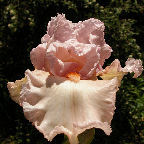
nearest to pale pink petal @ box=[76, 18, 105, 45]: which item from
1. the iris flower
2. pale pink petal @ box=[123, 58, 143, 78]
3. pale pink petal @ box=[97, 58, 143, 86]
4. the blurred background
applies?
the iris flower

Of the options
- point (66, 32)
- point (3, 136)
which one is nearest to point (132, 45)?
point (3, 136)

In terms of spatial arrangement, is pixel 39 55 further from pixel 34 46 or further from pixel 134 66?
pixel 34 46

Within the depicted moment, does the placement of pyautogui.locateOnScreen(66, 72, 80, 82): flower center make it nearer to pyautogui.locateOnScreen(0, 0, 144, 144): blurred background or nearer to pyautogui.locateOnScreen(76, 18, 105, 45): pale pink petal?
pyautogui.locateOnScreen(76, 18, 105, 45): pale pink petal

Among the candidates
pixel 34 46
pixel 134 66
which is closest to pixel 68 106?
pixel 134 66

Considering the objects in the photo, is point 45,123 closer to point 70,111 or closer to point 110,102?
point 70,111

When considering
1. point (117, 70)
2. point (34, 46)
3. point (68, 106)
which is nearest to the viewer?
point (68, 106)

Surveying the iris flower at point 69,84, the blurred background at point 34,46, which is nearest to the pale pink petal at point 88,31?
the iris flower at point 69,84

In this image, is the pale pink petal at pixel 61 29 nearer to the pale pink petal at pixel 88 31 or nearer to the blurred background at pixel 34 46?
the pale pink petal at pixel 88 31
